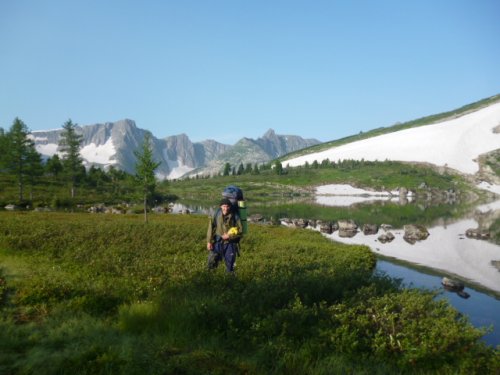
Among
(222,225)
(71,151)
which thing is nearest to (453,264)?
(222,225)

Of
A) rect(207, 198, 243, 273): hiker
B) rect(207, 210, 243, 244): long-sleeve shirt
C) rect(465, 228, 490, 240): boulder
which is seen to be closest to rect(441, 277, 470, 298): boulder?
rect(207, 198, 243, 273): hiker

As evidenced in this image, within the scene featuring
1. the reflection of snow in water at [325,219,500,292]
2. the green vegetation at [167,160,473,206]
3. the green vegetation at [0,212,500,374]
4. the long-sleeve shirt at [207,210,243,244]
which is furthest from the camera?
the green vegetation at [167,160,473,206]

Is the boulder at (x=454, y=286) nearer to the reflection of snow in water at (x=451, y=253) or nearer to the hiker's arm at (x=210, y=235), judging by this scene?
the reflection of snow in water at (x=451, y=253)

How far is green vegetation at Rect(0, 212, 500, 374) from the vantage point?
624 cm

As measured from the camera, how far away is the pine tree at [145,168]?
42.5 meters

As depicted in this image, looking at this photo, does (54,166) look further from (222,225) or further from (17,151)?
(222,225)

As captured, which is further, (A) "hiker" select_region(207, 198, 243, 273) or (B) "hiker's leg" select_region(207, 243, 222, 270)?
(B) "hiker's leg" select_region(207, 243, 222, 270)

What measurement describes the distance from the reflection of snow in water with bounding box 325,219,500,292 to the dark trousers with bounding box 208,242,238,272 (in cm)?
1680

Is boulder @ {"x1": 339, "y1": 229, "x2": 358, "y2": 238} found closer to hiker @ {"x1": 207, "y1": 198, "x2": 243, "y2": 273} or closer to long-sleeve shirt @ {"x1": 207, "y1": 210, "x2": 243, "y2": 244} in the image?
hiker @ {"x1": 207, "y1": 198, "x2": 243, "y2": 273}

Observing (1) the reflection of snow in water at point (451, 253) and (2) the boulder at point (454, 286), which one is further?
(1) the reflection of snow in water at point (451, 253)

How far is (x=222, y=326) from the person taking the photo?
27.9 feet

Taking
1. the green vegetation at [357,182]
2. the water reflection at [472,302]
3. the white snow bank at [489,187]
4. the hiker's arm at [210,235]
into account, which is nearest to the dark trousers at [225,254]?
the hiker's arm at [210,235]

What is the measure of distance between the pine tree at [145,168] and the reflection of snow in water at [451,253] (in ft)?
76.4

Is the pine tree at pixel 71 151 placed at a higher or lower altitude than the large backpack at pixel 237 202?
higher
